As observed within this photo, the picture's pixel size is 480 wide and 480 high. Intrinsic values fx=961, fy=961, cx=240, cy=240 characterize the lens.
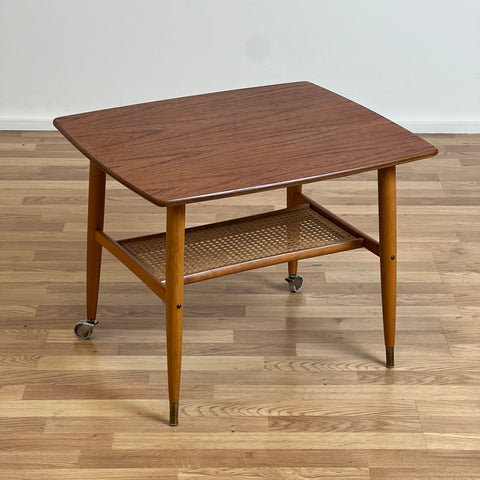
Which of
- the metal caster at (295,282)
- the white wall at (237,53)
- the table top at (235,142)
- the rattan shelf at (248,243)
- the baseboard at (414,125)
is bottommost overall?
the metal caster at (295,282)

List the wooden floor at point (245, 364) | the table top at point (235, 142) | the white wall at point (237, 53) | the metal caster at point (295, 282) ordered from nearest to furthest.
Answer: the table top at point (235, 142)
the wooden floor at point (245, 364)
the metal caster at point (295, 282)
the white wall at point (237, 53)

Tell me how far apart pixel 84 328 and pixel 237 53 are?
179 centimetres

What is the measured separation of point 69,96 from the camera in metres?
4.17

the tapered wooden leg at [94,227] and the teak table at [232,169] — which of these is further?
the tapered wooden leg at [94,227]

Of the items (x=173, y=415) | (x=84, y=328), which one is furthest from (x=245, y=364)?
(x=84, y=328)

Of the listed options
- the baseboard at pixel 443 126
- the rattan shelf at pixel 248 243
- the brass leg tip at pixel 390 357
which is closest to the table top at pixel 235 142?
the rattan shelf at pixel 248 243

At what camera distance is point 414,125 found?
4.21 meters

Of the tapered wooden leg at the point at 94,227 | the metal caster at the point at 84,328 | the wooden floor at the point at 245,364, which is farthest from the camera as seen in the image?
the metal caster at the point at 84,328

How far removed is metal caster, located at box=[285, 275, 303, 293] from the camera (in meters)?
2.93

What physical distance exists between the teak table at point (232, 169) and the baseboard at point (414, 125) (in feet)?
5.27

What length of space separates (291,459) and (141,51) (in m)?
2.30

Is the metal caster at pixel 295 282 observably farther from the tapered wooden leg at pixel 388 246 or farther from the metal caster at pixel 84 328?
the metal caster at pixel 84 328

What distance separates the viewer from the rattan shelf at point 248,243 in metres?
2.37

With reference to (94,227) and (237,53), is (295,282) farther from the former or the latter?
(237,53)
